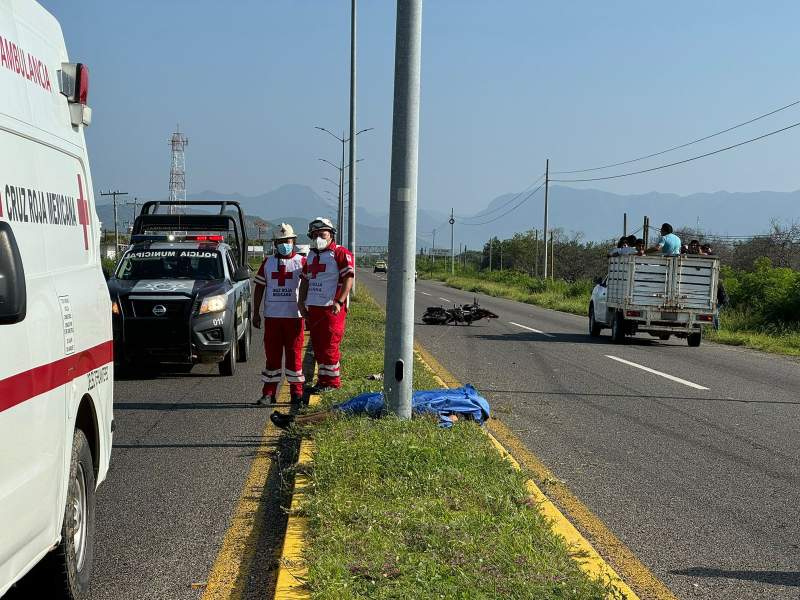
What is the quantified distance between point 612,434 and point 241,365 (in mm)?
7082

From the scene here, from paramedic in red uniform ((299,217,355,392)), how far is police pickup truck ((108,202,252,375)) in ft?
9.85

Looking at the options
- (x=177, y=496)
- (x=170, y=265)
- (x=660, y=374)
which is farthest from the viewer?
(x=660, y=374)

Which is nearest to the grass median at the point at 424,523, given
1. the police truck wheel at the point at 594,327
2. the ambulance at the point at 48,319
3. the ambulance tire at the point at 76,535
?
the ambulance tire at the point at 76,535

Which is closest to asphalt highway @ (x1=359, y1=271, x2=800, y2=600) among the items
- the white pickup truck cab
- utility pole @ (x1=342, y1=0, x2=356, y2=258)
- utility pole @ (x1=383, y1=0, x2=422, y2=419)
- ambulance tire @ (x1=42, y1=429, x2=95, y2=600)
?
the white pickup truck cab

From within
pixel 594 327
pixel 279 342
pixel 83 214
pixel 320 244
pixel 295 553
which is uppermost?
pixel 83 214

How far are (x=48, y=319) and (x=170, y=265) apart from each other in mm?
10384

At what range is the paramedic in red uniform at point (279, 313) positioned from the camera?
1049 cm

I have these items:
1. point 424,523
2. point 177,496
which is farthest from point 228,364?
point 424,523

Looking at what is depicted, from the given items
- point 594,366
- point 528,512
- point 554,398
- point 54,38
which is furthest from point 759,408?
point 54,38

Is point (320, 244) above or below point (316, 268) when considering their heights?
above

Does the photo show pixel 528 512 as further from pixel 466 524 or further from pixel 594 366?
pixel 594 366

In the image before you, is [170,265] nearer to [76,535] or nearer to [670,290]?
[76,535]

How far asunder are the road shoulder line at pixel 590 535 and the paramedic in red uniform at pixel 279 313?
10.1 feet

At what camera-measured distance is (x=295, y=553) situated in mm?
5074
